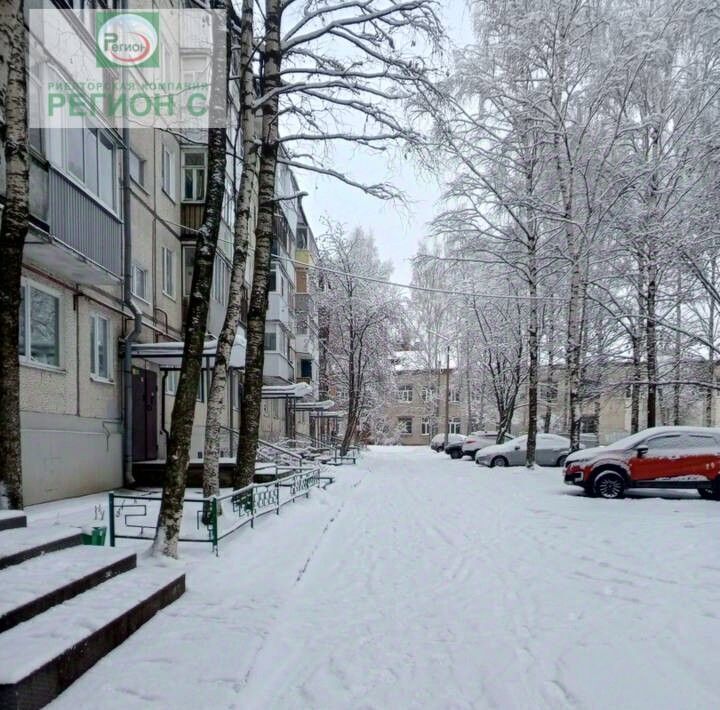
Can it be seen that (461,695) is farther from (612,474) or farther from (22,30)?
(612,474)

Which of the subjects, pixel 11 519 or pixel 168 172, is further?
pixel 168 172

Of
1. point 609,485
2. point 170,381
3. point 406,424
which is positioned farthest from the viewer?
point 406,424

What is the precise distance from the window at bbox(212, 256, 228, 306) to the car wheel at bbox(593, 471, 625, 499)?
11280mm

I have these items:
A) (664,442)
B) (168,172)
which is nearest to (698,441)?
(664,442)

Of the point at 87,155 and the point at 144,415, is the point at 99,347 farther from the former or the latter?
the point at 87,155

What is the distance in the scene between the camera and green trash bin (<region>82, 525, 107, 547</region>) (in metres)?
6.00

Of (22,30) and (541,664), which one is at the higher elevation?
(22,30)

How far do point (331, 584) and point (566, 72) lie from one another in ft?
57.0

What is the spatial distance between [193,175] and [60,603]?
1550 cm

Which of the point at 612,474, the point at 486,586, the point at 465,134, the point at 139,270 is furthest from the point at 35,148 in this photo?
the point at 465,134

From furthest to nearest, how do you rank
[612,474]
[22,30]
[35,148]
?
1. [612,474]
2. [35,148]
3. [22,30]

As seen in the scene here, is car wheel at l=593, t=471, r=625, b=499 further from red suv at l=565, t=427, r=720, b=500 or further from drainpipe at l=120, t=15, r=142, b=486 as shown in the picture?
drainpipe at l=120, t=15, r=142, b=486

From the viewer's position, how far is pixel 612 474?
1324cm

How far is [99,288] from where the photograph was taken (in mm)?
11977
